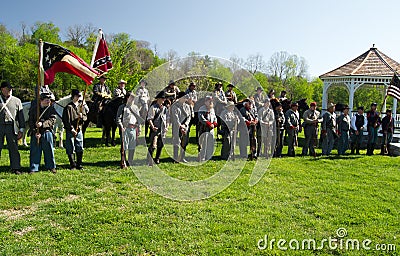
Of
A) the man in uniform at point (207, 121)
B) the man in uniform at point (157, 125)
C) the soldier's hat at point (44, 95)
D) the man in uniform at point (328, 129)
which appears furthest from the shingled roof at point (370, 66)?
the soldier's hat at point (44, 95)

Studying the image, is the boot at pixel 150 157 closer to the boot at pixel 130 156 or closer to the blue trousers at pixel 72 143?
the boot at pixel 130 156

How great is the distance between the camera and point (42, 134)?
8875 millimetres

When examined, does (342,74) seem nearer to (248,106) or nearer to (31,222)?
(248,106)

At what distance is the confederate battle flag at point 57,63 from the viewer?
29.3 feet

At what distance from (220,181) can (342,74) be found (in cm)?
1320

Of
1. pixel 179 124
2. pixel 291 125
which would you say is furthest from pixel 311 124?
pixel 179 124

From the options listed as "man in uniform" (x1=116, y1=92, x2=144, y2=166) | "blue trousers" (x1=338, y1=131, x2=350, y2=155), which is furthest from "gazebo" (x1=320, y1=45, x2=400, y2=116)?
"man in uniform" (x1=116, y1=92, x2=144, y2=166)

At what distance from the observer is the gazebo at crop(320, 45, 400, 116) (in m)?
18.3

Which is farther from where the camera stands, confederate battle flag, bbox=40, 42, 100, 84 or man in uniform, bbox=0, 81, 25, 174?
confederate battle flag, bbox=40, 42, 100, 84

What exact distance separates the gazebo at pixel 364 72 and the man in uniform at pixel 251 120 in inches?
361

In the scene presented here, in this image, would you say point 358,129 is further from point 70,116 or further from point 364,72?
point 70,116

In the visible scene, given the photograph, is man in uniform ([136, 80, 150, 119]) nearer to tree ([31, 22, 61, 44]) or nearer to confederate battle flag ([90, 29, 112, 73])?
confederate battle flag ([90, 29, 112, 73])

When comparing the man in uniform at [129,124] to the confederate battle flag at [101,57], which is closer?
the man in uniform at [129,124]

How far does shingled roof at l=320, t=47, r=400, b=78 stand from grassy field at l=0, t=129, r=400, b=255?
403 inches
